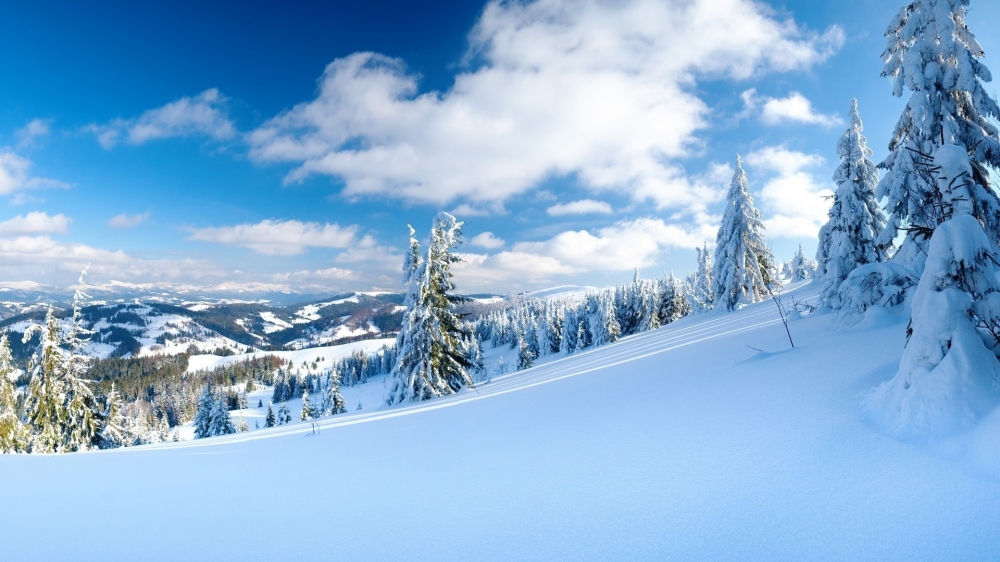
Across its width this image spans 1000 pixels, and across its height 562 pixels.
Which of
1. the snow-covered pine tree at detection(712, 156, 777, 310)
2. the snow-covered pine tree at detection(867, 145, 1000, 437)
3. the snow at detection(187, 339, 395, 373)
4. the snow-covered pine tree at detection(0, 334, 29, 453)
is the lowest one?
the snow at detection(187, 339, 395, 373)

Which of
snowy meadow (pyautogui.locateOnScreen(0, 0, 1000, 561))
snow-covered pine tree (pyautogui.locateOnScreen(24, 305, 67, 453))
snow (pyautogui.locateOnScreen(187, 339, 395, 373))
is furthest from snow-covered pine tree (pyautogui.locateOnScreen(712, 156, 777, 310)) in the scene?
snow (pyautogui.locateOnScreen(187, 339, 395, 373))

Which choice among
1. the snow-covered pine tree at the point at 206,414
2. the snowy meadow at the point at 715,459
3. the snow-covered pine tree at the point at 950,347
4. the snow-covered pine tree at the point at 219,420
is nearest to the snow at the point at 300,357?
the snow-covered pine tree at the point at 206,414

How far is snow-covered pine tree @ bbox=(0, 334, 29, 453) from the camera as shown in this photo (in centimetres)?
1903

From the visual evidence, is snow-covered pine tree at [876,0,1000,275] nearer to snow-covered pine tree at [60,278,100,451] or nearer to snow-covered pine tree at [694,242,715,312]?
snow-covered pine tree at [60,278,100,451]

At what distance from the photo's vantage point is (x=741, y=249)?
27719 millimetres

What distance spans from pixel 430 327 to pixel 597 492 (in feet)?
50.4

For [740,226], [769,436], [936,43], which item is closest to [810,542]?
[769,436]

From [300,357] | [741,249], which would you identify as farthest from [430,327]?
[300,357]

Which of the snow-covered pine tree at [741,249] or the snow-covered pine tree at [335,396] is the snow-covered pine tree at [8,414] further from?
the snow-covered pine tree at [741,249]

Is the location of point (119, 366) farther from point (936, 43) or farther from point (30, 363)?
point (936, 43)

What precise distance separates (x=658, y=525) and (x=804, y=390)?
11.6 feet

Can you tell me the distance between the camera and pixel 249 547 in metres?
2.92

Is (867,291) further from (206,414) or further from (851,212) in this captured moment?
(206,414)

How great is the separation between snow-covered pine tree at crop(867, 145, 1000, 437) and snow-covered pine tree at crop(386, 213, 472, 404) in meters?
15.6
